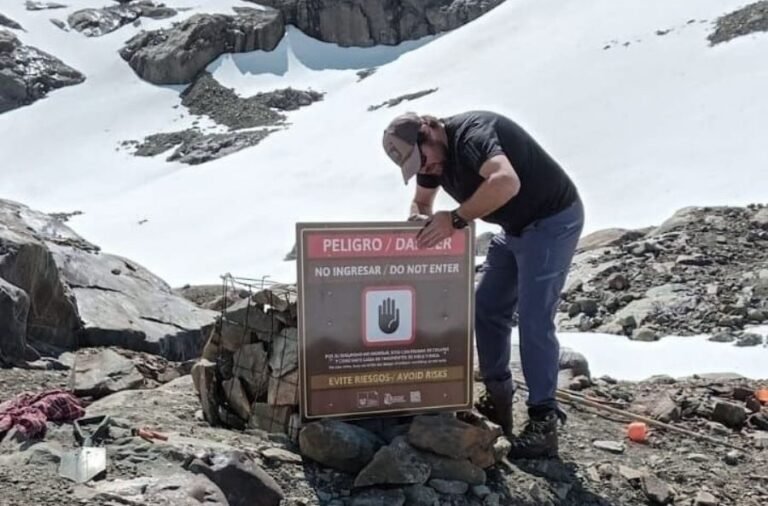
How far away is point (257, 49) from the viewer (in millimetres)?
76250

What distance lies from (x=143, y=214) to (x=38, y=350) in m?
33.1

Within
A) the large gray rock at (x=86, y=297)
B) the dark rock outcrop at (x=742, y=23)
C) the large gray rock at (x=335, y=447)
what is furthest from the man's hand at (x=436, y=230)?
the dark rock outcrop at (x=742, y=23)

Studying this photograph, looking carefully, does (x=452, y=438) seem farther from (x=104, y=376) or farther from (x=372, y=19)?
(x=372, y=19)

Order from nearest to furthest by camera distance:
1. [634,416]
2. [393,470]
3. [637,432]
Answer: [393,470], [637,432], [634,416]

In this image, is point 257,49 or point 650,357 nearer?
point 650,357

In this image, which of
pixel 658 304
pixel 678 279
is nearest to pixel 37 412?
pixel 658 304

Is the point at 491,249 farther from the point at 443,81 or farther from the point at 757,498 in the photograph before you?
the point at 443,81

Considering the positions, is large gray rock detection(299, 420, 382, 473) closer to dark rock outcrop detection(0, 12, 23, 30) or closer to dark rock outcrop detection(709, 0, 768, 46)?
dark rock outcrop detection(709, 0, 768, 46)

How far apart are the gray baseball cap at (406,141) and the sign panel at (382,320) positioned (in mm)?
370

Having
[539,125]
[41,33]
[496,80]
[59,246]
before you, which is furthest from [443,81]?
[59,246]

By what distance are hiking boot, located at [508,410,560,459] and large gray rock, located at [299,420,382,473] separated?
38.3 inches

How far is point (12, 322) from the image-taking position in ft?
26.2

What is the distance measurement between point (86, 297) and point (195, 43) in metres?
65.8

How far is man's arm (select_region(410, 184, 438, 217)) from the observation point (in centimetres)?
579
